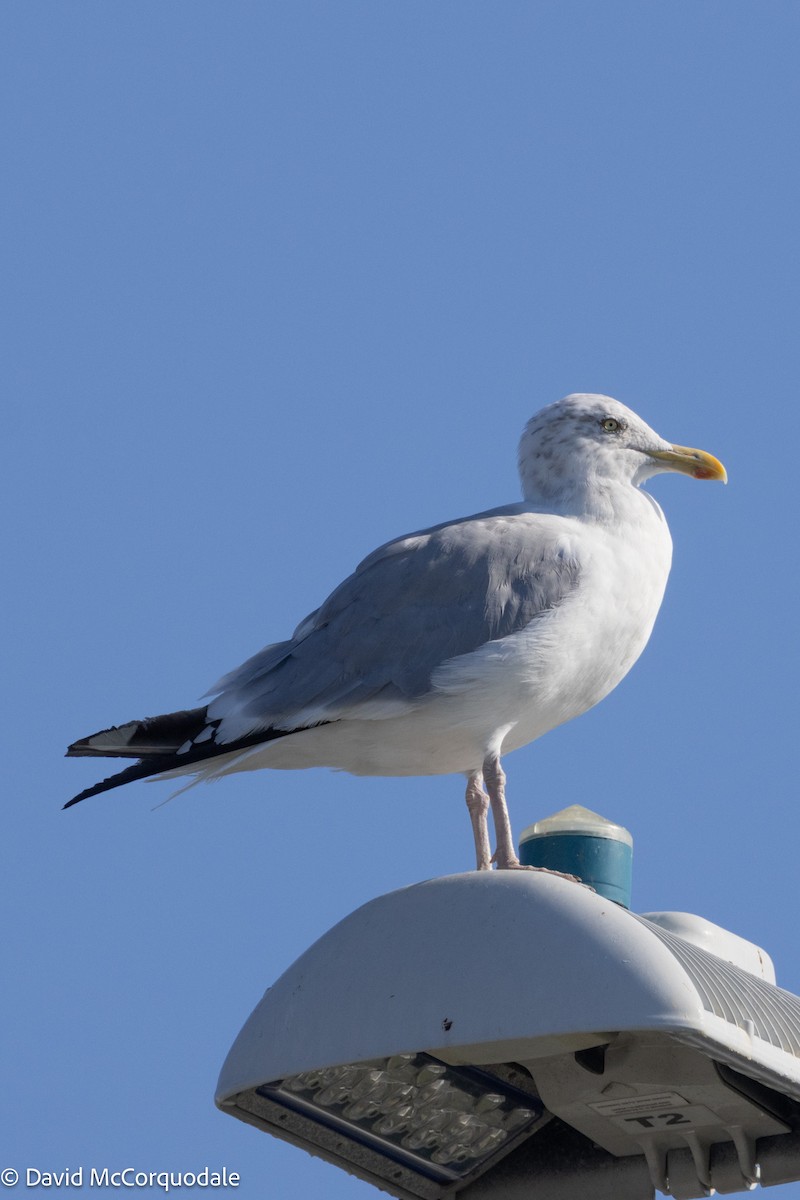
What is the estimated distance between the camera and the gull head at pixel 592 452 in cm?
824

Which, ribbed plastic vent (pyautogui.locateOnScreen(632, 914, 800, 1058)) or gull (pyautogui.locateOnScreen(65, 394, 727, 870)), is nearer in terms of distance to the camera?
ribbed plastic vent (pyautogui.locateOnScreen(632, 914, 800, 1058))

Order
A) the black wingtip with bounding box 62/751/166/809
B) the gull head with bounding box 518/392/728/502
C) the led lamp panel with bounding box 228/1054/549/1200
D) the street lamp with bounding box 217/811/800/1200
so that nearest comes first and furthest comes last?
the street lamp with bounding box 217/811/800/1200 < the led lamp panel with bounding box 228/1054/549/1200 < the black wingtip with bounding box 62/751/166/809 < the gull head with bounding box 518/392/728/502

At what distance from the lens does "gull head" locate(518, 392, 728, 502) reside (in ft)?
27.0

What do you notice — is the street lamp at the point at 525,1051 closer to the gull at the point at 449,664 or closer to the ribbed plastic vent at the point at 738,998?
the ribbed plastic vent at the point at 738,998

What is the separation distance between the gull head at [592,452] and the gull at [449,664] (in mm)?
215

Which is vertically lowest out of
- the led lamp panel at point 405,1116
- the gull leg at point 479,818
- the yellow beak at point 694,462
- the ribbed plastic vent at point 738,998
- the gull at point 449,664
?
the led lamp panel at point 405,1116

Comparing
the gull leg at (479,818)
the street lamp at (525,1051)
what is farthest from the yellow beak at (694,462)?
the street lamp at (525,1051)

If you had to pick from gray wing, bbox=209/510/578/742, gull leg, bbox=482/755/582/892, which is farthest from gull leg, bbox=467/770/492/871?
gray wing, bbox=209/510/578/742

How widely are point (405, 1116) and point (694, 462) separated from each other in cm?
414

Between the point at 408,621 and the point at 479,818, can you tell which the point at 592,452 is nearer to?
the point at 408,621

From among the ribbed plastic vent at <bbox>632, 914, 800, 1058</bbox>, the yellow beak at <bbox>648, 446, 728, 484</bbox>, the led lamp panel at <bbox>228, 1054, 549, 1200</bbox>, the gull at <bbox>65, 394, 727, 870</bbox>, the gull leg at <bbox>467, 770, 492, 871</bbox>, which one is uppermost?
the yellow beak at <bbox>648, 446, 728, 484</bbox>

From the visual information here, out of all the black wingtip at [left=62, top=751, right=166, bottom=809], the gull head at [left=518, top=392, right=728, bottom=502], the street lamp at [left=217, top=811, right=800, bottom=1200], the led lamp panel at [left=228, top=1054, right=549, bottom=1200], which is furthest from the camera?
the gull head at [left=518, top=392, right=728, bottom=502]

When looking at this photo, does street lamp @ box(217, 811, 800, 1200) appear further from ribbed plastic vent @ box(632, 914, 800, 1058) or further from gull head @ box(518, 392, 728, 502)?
gull head @ box(518, 392, 728, 502)

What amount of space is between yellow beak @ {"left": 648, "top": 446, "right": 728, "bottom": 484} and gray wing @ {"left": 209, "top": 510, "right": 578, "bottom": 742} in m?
0.89
